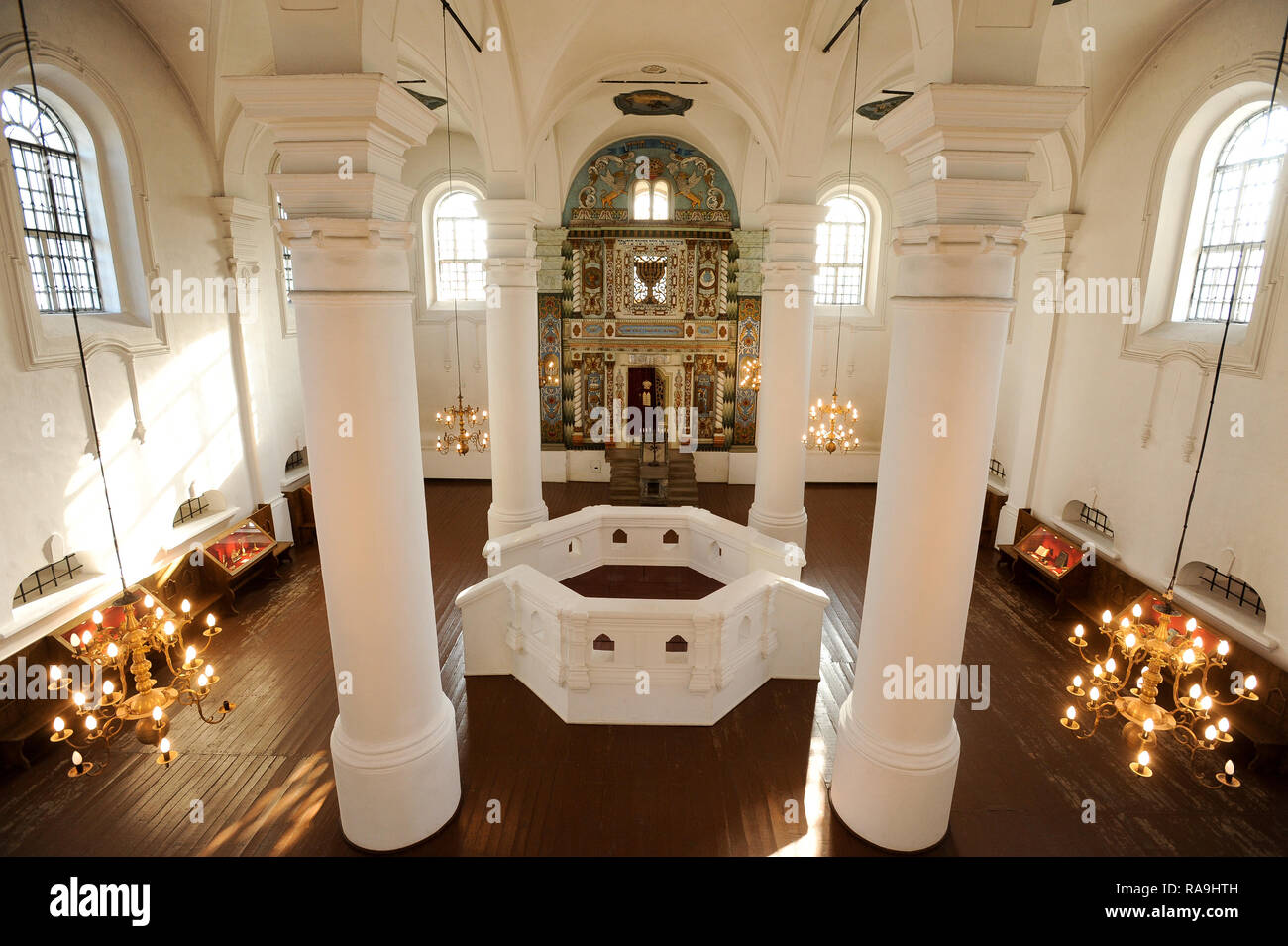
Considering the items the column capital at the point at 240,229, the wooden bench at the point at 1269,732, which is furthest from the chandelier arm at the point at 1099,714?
the column capital at the point at 240,229

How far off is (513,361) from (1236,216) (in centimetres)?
854

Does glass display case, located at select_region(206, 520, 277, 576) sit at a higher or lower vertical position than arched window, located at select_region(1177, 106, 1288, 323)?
lower

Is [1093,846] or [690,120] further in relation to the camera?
[690,120]

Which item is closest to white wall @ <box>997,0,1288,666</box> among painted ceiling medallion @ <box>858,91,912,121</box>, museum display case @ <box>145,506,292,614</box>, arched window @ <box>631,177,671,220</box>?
painted ceiling medallion @ <box>858,91,912,121</box>

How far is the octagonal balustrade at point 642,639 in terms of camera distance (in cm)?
680

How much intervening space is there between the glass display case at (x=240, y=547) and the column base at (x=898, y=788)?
319 inches

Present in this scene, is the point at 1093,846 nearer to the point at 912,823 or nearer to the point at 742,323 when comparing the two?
the point at 912,823

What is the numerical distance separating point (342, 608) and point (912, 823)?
4368mm

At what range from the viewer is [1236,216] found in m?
7.89

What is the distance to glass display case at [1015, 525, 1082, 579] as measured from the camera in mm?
9440

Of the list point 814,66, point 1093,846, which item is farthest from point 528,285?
point 1093,846

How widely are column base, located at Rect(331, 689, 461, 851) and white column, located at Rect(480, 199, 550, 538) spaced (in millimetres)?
4719

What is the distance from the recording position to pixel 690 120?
13.8 m

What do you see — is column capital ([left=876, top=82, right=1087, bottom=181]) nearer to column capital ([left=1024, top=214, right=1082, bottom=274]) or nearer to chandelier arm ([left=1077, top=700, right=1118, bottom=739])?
chandelier arm ([left=1077, top=700, right=1118, bottom=739])
